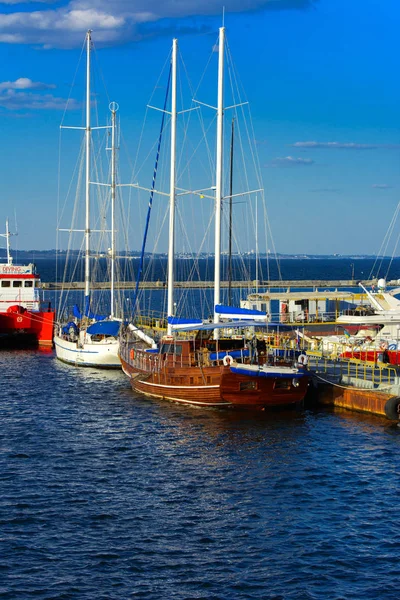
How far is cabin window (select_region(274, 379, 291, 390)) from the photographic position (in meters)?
40.8

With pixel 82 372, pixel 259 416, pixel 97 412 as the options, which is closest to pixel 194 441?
pixel 259 416

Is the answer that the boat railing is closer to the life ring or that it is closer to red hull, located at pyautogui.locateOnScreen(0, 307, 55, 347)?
the life ring

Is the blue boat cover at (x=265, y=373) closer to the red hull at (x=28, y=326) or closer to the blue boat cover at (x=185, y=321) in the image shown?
the blue boat cover at (x=185, y=321)

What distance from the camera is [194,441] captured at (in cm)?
3659

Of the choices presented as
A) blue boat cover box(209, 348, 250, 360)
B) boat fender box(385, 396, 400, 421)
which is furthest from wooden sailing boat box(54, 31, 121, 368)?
boat fender box(385, 396, 400, 421)

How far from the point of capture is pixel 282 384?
4088 cm

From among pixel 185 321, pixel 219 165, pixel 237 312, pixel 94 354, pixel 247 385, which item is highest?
pixel 219 165

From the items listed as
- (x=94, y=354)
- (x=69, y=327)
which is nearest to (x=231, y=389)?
(x=94, y=354)

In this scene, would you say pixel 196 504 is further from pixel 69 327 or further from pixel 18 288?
pixel 18 288

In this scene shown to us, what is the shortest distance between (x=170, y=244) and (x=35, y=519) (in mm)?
25756

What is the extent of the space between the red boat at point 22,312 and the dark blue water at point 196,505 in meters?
29.3

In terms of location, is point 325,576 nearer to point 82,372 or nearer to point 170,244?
point 170,244

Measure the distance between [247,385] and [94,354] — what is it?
19.2 metres

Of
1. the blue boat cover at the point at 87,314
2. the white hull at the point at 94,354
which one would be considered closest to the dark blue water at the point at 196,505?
the white hull at the point at 94,354
